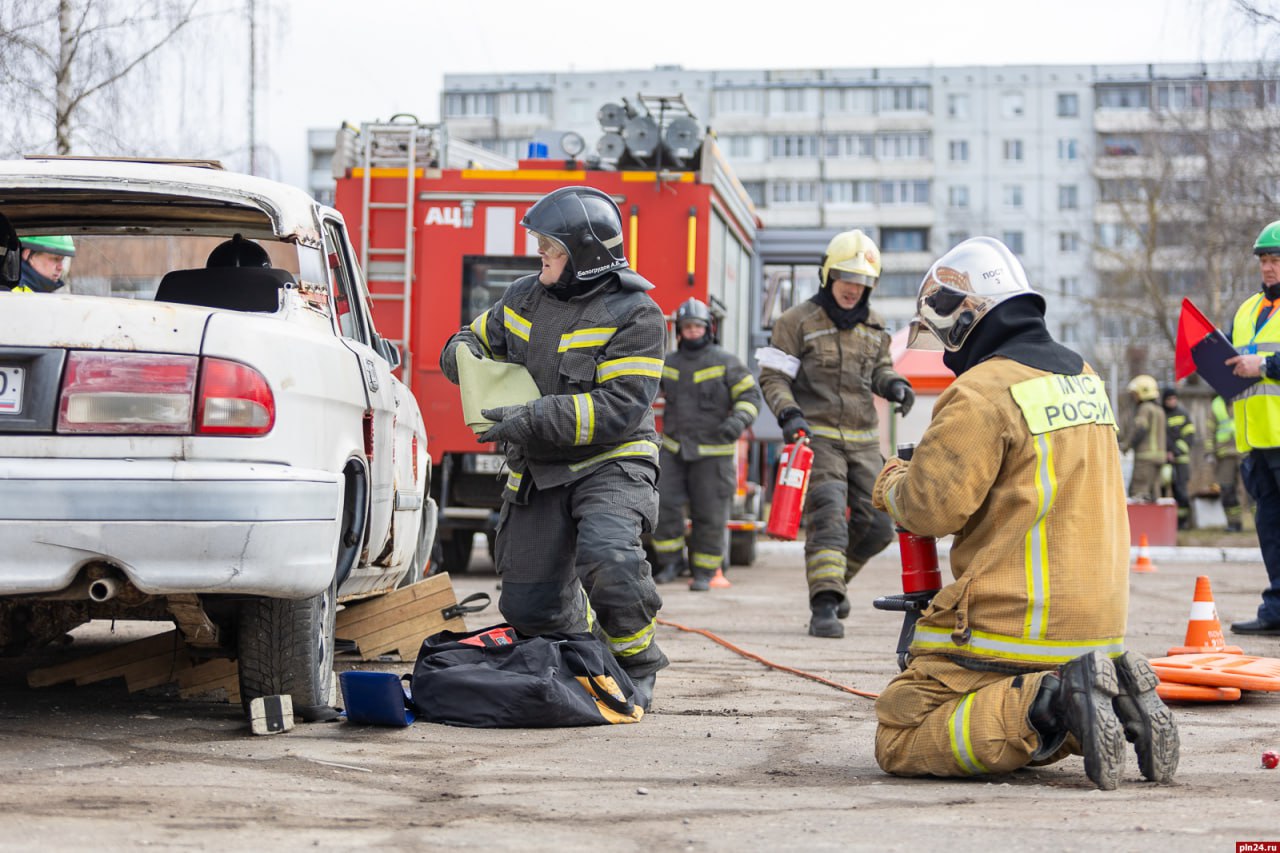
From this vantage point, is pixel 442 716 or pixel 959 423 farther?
pixel 442 716

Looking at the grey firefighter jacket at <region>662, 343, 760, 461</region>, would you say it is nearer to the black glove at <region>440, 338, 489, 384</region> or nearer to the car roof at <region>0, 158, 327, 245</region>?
the black glove at <region>440, 338, 489, 384</region>

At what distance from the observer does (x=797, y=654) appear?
786 centimetres

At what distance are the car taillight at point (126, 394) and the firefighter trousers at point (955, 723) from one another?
207cm

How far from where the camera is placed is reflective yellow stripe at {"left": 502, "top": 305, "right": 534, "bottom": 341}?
5.93 m

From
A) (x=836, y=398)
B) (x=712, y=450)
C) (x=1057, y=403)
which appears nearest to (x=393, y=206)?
(x=712, y=450)

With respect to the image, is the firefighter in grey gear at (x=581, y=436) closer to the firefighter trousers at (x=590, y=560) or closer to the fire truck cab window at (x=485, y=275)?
the firefighter trousers at (x=590, y=560)

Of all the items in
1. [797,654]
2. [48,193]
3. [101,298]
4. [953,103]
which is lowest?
[797,654]

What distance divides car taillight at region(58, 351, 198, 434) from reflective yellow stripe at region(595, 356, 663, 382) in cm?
160

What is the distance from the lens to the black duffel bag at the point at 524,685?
5426 mm

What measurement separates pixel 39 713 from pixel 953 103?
75423mm

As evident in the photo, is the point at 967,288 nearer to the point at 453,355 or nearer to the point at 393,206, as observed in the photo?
the point at 453,355

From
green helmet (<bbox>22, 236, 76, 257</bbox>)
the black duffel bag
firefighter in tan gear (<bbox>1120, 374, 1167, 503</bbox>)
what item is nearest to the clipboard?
the black duffel bag

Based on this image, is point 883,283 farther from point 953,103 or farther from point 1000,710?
point 1000,710

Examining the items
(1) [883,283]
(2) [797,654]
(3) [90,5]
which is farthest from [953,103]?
(2) [797,654]
